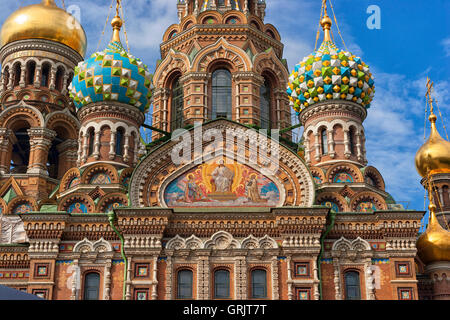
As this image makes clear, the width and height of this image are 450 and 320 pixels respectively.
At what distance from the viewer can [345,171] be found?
17.3m

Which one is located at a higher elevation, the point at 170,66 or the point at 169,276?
the point at 170,66

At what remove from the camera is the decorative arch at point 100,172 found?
56.1 ft

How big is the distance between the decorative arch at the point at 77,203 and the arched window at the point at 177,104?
14.9 ft

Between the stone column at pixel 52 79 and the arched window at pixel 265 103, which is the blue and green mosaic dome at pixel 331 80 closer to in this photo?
the arched window at pixel 265 103

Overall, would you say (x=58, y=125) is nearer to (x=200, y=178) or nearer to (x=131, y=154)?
(x=131, y=154)

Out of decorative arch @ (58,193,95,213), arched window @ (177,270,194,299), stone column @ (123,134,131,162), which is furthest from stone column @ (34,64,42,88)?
arched window @ (177,270,194,299)

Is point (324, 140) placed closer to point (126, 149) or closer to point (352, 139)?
point (352, 139)

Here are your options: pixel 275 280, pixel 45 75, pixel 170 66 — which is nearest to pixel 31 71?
pixel 45 75

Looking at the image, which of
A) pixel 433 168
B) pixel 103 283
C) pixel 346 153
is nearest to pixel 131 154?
pixel 103 283

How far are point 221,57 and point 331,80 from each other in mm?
3771

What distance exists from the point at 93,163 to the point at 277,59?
681 cm

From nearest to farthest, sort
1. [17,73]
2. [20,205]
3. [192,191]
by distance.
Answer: [192,191] → [20,205] → [17,73]

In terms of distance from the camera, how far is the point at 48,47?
22.4 meters
